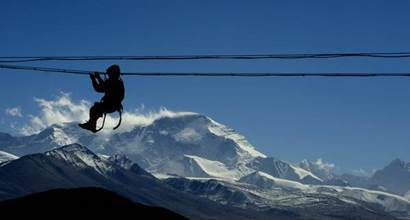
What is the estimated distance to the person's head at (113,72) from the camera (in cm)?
2820

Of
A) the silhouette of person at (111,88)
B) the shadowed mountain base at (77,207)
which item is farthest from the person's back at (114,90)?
the shadowed mountain base at (77,207)

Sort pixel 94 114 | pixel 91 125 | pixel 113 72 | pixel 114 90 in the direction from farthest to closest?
pixel 91 125, pixel 94 114, pixel 114 90, pixel 113 72

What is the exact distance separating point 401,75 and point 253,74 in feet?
15.7

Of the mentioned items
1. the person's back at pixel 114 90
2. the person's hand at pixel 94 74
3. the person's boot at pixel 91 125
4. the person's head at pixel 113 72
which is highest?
the person's head at pixel 113 72

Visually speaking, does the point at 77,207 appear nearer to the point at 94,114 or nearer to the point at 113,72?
the point at 94,114

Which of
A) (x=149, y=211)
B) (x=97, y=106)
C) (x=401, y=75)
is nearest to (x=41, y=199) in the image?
(x=149, y=211)

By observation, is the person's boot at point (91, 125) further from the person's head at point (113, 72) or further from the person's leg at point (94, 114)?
the person's head at point (113, 72)

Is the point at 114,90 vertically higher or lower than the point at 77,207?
higher

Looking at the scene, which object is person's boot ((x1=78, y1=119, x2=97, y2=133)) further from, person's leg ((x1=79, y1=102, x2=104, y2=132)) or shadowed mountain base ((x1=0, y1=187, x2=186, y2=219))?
shadowed mountain base ((x1=0, y1=187, x2=186, y2=219))

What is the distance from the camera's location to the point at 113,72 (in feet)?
92.9

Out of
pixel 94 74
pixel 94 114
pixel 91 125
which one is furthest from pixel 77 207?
pixel 94 74

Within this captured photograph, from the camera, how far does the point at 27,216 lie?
6250 cm

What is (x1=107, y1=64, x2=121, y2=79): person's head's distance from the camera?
28.2m

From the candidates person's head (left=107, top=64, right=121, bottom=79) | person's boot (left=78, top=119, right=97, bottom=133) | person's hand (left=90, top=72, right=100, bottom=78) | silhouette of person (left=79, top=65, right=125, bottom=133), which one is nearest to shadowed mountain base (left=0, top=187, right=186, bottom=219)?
person's boot (left=78, top=119, right=97, bottom=133)
